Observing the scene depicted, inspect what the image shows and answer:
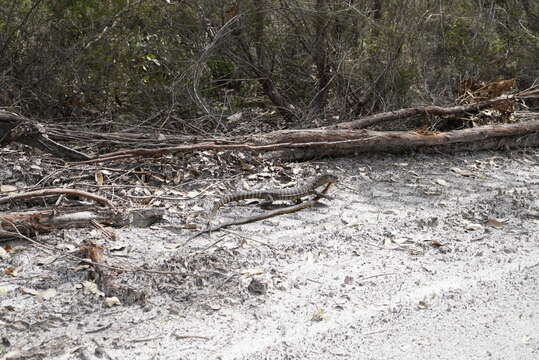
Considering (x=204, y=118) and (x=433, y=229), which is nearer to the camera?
(x=433, y=229)

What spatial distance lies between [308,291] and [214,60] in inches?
199

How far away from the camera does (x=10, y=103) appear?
7418mm

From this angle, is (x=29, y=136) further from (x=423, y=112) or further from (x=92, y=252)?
(x=423, y=112)

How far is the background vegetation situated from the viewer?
7715 millimetres

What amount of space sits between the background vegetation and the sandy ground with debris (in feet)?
9.48

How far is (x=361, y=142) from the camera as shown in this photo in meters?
6.96

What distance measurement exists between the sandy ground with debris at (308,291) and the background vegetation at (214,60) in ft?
9.48

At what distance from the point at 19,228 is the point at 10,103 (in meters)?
3.53

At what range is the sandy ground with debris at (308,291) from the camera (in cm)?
335

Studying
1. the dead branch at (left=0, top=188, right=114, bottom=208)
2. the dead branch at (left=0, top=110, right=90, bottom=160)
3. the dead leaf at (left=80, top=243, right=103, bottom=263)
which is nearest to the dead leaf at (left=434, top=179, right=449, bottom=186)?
the dead branch at (left=0, top=188, right=114, bottom=208)

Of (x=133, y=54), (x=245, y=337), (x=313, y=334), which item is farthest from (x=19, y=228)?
(x=133, y=54)

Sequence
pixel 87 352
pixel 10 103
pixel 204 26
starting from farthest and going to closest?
pixel 204 26 < pixel 10 103 < pixel 87 352

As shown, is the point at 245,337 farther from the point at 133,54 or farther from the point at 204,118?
the point at 133,54

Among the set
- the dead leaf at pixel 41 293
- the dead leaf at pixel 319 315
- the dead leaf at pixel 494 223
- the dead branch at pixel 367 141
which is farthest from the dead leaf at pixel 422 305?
the dead branch at pixel 367 141
